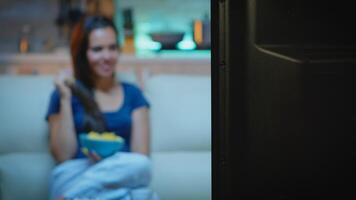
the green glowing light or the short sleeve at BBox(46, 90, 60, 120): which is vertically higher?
the green glowing light

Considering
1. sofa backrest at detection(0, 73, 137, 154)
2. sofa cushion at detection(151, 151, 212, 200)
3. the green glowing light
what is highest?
the green glowing light

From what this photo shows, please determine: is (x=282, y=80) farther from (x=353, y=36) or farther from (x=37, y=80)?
(x=37, y=80)

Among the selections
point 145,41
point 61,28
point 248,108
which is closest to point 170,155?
point 145,41

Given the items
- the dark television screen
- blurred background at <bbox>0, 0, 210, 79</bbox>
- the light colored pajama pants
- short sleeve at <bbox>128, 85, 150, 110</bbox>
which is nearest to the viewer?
the dark television screen

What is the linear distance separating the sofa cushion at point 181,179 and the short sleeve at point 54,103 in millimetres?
501

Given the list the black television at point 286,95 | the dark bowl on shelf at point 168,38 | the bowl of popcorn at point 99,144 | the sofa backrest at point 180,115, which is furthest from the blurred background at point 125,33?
the black television at point 286,95

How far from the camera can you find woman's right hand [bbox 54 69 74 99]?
2.04 m

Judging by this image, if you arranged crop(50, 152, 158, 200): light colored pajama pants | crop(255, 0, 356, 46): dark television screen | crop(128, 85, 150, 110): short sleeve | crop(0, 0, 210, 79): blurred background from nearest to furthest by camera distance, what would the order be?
crop(255, 0, 356, 46): dark television screen, crop(50, 152, 158, 200): light colored pajama pants, crop(128, 85, 150, 110): short sleeve, crop(0, 0, 210, 79): blurred background

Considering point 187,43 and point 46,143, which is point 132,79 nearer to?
point 187,43

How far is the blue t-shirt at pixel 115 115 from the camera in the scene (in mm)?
2012

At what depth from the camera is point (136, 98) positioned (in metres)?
2.08

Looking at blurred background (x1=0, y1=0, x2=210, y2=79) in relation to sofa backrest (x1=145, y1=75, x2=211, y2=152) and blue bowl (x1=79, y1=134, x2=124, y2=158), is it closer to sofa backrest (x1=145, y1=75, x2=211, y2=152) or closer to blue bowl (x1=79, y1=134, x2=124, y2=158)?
sofa backrest (x1=145, y1=75, x2=211, y2=152)

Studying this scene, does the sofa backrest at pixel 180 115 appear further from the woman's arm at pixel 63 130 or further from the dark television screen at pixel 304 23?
the dark television screen at pixel 304 23

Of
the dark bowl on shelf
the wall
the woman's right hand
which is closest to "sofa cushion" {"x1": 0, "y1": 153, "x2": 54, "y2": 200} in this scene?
the woman's right hand
